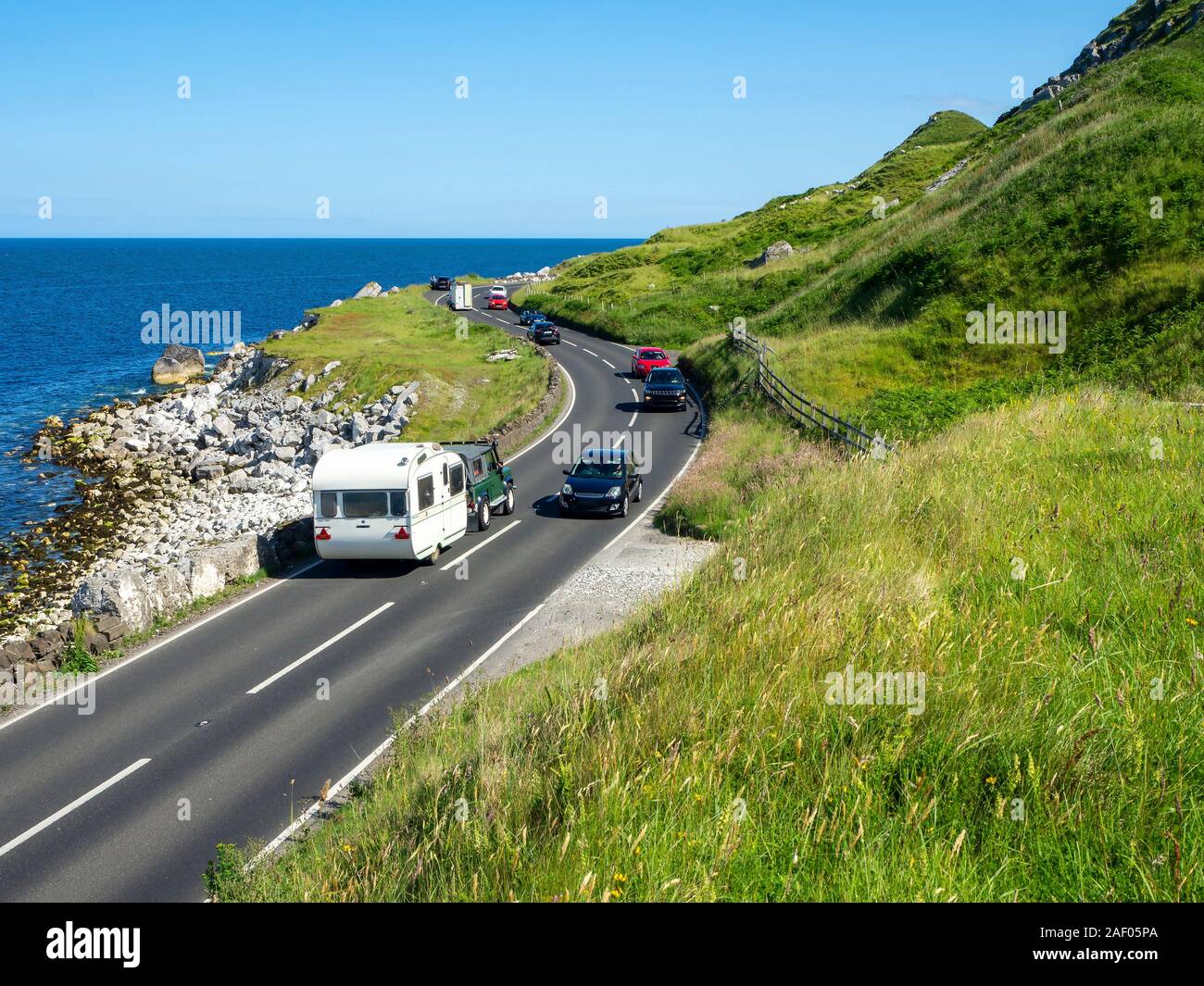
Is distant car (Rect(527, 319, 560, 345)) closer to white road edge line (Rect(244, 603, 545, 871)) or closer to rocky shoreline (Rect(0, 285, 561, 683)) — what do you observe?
rocky shoreline (Rect(0, 285, 561, 683))

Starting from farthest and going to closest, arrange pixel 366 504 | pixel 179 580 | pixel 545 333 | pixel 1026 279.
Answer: pixel 545 333 → pixel 1026 279 → pixel 366 504 → pixel 179 580

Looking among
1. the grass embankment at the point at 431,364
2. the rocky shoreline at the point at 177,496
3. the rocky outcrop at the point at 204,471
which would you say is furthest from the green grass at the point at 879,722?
the grass embankment at the point at 431,364

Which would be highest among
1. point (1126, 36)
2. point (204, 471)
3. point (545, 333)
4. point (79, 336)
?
point (1126, 36)

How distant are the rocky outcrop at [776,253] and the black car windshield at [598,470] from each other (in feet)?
190

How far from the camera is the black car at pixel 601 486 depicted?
26344 mm

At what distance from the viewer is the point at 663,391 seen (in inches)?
1676

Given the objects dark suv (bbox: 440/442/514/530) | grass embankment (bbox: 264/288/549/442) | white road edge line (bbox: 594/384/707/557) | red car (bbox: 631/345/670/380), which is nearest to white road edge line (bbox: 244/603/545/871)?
white road edge line (bbox: 594/384/707/557)

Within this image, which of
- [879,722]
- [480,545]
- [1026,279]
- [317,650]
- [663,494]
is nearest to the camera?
[879,722]

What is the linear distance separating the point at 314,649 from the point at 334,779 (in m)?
5.19

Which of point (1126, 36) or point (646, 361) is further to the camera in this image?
point (1126, 36)

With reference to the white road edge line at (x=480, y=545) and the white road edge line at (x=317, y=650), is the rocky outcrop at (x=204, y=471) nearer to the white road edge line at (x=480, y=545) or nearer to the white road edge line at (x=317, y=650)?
the white road edge line at (x=317, y=650)

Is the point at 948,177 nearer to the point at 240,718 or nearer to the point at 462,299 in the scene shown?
the point at 462,299

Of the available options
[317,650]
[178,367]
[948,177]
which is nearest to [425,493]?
[317,650]

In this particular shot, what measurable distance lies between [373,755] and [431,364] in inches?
1643
